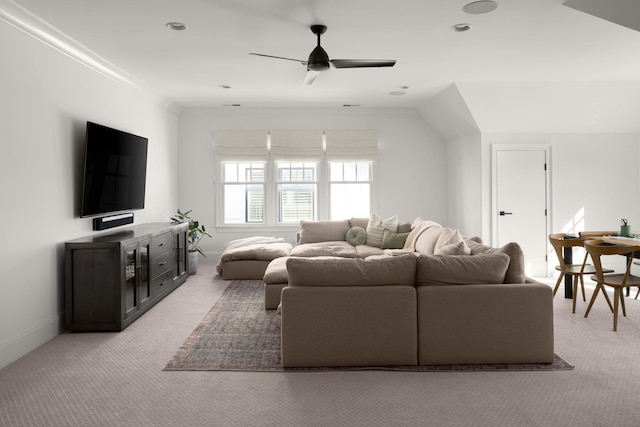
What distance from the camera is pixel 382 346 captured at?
3.21 m

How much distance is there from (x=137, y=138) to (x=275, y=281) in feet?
8.22

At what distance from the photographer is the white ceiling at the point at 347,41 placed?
140 inches

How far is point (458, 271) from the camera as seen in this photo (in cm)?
329

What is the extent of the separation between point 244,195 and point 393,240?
2940mm

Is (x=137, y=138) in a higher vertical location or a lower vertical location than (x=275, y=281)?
higher

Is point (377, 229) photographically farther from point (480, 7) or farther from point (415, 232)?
point (480, 7)

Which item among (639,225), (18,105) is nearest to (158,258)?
(18,105)

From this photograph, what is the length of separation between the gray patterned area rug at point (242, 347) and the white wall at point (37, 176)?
49.2 inches

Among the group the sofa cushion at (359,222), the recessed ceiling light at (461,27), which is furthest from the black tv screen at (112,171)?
the recessed ceiling light at (461,27)

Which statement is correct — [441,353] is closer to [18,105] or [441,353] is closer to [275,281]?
[275,281]

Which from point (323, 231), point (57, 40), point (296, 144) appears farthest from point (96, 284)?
point (296, 144)

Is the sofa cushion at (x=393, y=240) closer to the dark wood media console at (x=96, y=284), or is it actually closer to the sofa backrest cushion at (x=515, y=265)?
the sofa backrest cushion at (x=515, y=265)

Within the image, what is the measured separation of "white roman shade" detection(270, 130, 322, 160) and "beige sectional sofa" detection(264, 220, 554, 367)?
489 centimetres

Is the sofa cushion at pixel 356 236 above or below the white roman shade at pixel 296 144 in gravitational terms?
below
